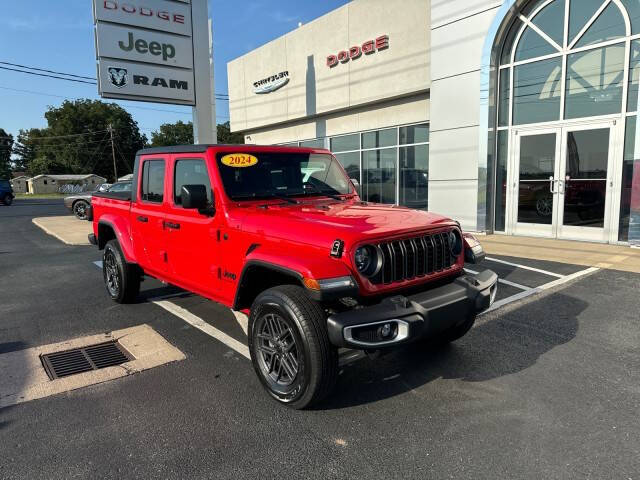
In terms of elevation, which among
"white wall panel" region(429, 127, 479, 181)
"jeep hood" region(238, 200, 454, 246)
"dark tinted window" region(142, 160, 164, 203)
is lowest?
"jeep hood" region(238, 200, 454, 246)

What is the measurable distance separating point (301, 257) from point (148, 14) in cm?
1197

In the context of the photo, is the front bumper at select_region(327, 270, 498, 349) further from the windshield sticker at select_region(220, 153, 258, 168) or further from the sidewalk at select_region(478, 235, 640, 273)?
the sidewalk at select_region(478, 235, 640, 273)

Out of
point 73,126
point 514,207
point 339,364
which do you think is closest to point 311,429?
point 339,364

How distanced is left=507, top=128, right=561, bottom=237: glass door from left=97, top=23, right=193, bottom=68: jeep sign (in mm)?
9305

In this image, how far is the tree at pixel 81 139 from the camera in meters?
83.1

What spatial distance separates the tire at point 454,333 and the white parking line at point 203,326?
1.77 m

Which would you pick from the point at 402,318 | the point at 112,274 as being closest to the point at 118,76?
the point at 112,274

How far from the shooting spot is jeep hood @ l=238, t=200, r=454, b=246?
295cm

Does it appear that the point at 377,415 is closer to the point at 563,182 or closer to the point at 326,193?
the point at 326,193

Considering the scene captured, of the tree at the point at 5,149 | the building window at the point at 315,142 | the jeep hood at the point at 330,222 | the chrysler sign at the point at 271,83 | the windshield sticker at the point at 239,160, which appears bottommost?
the jeep hood at the point at 330,222

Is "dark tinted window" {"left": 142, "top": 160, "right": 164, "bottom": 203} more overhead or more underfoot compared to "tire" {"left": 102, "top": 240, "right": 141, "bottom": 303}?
more overhead

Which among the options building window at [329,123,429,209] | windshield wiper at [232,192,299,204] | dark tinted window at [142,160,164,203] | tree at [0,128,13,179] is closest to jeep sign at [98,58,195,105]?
building window at [329,123,429,209]

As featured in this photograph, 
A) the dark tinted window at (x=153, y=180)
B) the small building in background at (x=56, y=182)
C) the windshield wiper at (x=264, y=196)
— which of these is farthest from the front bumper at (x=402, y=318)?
the small building in background at (x=56, y=182)

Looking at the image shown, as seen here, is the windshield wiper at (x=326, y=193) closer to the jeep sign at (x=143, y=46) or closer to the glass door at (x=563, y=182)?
the glass door at (x=563, y=182)
